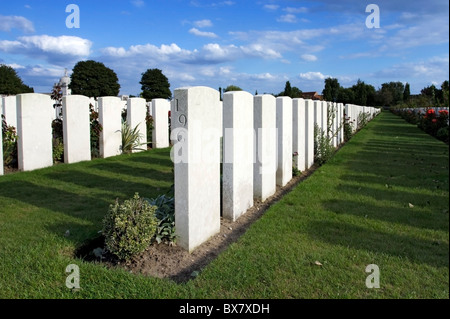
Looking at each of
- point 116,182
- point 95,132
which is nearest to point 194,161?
point 116,182

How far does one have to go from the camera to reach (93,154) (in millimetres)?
11086

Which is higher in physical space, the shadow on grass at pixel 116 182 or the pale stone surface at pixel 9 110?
the pale stone surface at pixel 9 110

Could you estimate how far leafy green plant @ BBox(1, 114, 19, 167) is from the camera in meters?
8.80

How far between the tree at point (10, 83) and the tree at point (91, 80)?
674 cm

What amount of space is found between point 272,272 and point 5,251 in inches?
103

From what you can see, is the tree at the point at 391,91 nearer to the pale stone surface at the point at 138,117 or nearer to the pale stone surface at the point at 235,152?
the pale stone surface at the point at 138,117

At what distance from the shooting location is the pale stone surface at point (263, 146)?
6055 millimetres

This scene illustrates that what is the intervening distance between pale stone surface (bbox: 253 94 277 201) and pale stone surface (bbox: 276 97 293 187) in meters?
0.83

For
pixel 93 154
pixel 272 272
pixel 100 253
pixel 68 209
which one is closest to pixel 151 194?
pixel 68 209

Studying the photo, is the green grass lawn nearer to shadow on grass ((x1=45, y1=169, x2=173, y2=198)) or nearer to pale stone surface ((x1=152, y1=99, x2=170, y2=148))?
shadow on grass ((x1=45, y1=169, x2=173, y2=198))

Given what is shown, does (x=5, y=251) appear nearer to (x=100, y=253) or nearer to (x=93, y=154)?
(x=100, y=253)

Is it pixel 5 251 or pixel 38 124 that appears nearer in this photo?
pixel 5 251

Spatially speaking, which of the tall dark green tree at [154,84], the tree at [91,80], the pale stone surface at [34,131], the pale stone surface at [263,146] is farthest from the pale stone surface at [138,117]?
the tall dark green tree at [154,84]

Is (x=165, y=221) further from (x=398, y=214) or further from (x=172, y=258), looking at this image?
(x=398, y=214)
